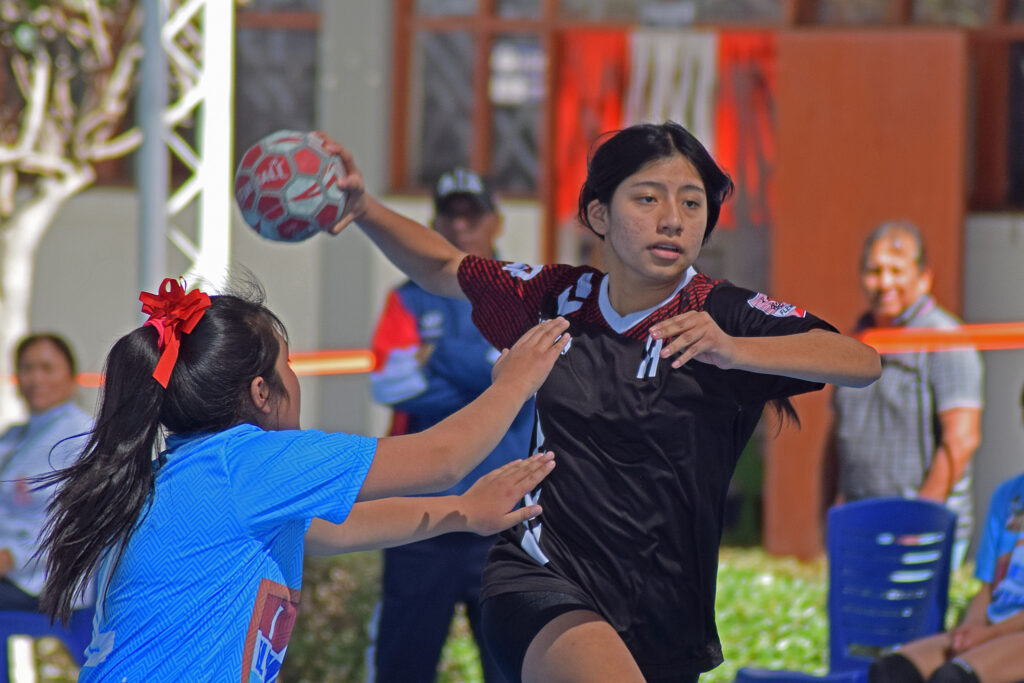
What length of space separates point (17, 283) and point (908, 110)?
6256mm

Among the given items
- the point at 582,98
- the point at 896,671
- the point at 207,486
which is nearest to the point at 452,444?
the point at 207,486

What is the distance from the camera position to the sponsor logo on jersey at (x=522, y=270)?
3273 millimetres

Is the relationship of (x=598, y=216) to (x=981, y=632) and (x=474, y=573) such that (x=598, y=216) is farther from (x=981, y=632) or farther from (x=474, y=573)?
(x=981, y=632)

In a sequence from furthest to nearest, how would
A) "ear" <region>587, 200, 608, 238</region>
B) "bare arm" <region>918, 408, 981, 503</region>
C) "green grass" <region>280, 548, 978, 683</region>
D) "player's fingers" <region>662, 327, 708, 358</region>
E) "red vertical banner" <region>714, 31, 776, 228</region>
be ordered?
"red vertical banner" <region>714, 31, 776, 228</region> → "green grass" <region>280, 548, 978, 683</region> → "bare arm" <region>918, 408, 981, 503</region> → "ear" <region>587, 200, 608, 238</region> → "player's fingers" <region>662, 327, 708, 358</region>

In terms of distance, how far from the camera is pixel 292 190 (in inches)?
129

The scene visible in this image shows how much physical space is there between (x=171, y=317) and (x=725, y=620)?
466cm

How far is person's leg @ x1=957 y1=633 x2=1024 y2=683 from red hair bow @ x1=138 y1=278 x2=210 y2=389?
Result: 2.81 metres

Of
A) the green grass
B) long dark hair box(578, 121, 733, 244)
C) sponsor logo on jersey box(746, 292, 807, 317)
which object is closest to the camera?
sponsor logo on jersey box(746, 292, 807, 317)

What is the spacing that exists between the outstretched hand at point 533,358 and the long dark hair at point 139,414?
0.49 metres

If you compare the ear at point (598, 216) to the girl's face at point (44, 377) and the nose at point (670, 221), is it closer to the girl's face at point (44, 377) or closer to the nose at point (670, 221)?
the nose at point (670, 221)

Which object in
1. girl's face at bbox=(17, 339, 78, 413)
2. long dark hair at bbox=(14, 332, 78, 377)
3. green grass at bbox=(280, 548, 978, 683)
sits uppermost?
long dark hair at bbox=(14, 332, 78, 377)

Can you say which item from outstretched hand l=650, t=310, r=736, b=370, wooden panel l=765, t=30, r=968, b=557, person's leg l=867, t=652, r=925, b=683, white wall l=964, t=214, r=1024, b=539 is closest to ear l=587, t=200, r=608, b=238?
outstretched hand l=650, t=310, r=736, b=370

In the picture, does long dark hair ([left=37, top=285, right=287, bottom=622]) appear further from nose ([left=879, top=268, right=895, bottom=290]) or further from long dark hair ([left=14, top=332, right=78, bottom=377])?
nose ([left=879, top=268, right=895, bottom=290])

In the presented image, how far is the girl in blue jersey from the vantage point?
2.47m
